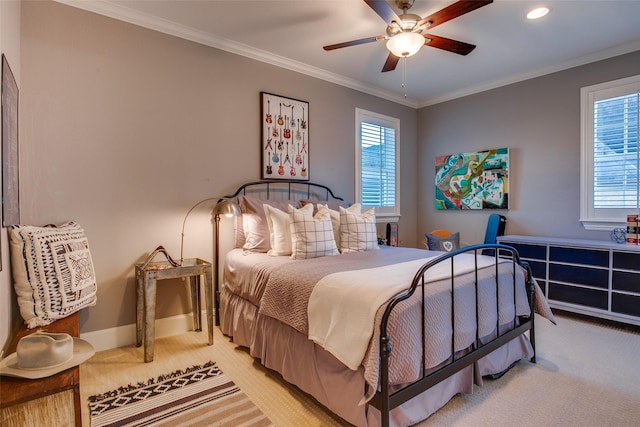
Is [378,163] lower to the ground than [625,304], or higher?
higher

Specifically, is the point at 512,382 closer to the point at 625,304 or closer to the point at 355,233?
the point at 355,233

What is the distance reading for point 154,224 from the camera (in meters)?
2.79

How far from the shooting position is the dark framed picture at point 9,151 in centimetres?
165

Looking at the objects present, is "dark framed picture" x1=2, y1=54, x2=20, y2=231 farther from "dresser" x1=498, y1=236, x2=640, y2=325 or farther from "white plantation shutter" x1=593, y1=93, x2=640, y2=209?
"white plantation shutter" x1=593, y1=93, x2=640, y2=209

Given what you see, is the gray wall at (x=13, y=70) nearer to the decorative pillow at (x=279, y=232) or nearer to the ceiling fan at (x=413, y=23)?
the decorative pillow at (x=279, y=232)

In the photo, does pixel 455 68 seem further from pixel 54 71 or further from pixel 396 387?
pixel 54 71

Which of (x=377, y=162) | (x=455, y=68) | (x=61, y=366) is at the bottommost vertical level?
(x=61, y=366)

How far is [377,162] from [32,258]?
376cm

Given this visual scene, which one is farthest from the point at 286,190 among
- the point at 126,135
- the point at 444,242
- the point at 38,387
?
the point at 38,387

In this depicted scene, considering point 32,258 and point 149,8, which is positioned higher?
point 149,8

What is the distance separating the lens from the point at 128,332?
268 cm

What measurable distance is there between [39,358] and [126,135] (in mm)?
1905

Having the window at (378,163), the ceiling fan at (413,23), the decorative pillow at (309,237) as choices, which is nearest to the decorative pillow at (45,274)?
the decorative pillow at (309,237)

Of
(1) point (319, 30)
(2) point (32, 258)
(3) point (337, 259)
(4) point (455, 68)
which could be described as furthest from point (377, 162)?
(2) point (32, 258)
